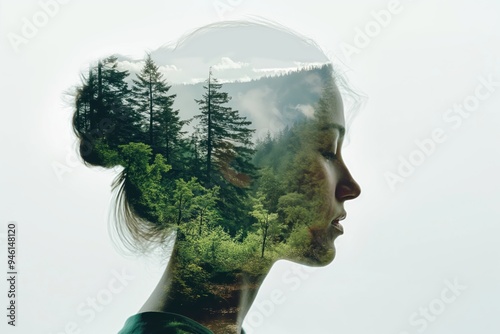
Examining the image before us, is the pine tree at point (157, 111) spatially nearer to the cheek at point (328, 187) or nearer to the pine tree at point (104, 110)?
the pine tree at point (104, 110)

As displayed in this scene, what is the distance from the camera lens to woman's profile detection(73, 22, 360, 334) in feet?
6.89

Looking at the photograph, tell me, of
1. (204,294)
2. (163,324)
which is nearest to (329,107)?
(204,294)

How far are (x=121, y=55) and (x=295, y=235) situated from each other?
2.02ft

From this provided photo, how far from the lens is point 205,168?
2.11 meters

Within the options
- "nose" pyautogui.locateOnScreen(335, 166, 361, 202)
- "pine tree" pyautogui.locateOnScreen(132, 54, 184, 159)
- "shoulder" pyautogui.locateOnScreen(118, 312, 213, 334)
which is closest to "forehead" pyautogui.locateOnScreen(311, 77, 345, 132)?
"nose" pyautogui.locateOnScreen(335, 166, 361, 202)

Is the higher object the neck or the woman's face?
the woman's face

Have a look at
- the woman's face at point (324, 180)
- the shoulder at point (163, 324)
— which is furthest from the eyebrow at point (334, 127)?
the shoulder at point (163, 324)

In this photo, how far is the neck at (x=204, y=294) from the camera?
2.14 m

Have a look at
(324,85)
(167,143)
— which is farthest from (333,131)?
(167,143)

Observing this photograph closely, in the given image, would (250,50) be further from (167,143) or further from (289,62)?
(167,143)

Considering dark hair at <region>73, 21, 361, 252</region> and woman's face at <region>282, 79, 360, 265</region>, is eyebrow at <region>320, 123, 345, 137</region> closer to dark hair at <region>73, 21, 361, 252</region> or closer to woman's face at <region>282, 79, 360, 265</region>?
woman's face at <region>282, 79, 360, 265</region>

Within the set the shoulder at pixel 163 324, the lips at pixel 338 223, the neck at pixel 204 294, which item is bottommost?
the shoulder at pixel 163 324

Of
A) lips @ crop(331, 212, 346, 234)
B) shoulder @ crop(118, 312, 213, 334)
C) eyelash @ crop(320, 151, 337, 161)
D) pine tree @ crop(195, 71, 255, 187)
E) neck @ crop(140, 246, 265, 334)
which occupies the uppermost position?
pine tree @ crop(195, 71, 255, 187)

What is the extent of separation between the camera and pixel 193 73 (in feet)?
6.96
